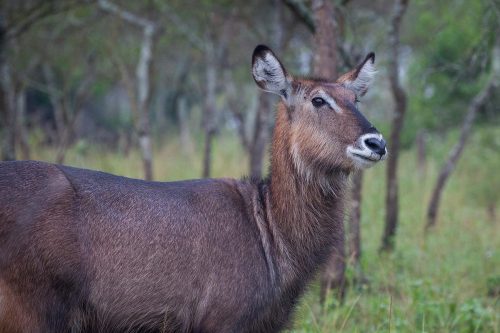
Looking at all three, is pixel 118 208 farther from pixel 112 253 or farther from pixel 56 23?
pixel 56 23

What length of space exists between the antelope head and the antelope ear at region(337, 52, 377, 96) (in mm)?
133

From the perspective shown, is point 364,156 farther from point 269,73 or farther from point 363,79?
point 363,79

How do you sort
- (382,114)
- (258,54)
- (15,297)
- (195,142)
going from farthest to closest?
1. (382,114)
2. (195,142)
3. (258,54)
4. (15,297)

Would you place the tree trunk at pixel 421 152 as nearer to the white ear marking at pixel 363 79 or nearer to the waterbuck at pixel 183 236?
the white ear marking at pixel 363 79

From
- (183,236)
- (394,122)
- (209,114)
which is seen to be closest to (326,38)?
(394,122)

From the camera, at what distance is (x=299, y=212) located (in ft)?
14.5

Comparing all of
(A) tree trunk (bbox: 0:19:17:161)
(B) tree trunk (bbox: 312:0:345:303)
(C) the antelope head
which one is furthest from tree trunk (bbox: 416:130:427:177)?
(C) the antelope head

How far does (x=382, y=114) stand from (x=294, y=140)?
21586mm

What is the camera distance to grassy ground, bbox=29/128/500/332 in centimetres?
548

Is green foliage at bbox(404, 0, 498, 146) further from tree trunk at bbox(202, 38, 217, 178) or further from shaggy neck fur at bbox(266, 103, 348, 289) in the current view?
shaggy neck fur at bbox(266, 103, 348, 289)

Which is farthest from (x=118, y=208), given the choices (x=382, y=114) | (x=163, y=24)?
(x=382, y=114)

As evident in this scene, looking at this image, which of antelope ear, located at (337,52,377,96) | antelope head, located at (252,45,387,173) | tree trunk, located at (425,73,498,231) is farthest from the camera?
tree trunk, located at (425,73,498,231)

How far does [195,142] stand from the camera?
20.7 metres

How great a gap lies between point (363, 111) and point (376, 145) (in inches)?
180
